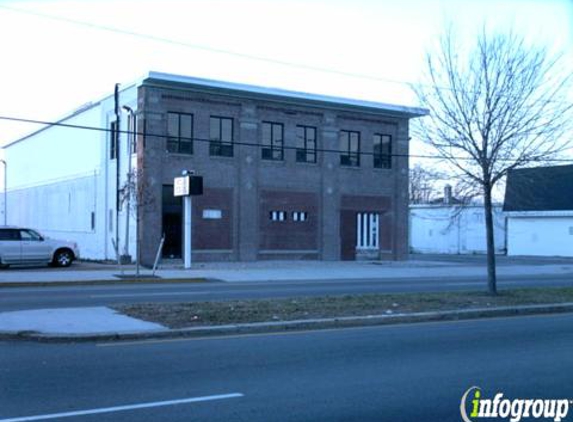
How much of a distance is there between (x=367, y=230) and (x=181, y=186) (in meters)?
12.3

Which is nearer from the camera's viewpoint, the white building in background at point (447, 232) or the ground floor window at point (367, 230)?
the ground floor window at point (367, 230)

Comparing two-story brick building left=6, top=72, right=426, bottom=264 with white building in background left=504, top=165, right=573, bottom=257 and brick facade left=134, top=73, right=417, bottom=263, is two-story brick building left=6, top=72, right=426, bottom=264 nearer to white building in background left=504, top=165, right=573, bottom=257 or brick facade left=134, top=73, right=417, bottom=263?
brick facade left=134, top=73, right=417, bottom=263

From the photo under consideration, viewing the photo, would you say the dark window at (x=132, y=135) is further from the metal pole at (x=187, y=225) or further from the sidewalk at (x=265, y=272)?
the sidewalk at (x=265, y=272)

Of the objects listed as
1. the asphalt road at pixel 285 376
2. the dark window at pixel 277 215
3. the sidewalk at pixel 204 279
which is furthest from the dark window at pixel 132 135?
the asphalt road at pixel 285 376

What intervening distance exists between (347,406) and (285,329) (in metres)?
5.03

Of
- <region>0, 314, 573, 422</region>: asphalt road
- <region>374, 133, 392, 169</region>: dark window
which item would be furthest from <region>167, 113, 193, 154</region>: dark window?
<region>0, 314, 573, 422</region>: asphalt road

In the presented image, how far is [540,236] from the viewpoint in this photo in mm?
47844

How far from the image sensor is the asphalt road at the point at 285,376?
677 centimetres

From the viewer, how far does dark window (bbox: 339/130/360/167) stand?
3619 centimetres

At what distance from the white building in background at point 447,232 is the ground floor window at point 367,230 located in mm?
15488

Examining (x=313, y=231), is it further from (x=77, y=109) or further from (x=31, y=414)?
(x=31, y=414)

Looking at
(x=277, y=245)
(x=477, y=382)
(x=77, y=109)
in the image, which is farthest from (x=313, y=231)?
(x=477, y=382)

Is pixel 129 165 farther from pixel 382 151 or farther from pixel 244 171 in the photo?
pixel 382 151

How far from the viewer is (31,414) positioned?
6535 mm
